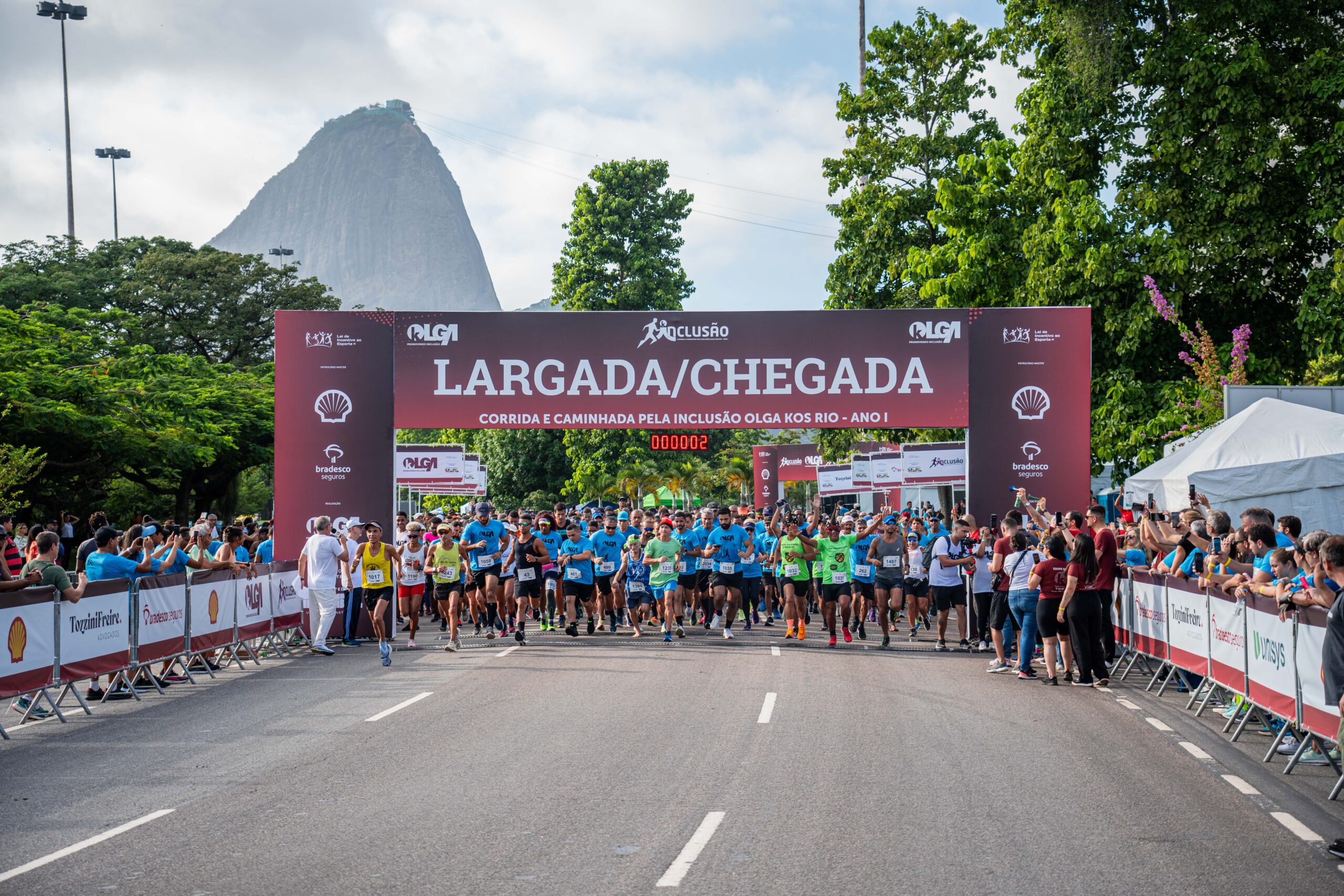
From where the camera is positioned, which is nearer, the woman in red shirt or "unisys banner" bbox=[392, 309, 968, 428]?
the woman in red shirt

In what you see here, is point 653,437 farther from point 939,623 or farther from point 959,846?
point 959,846

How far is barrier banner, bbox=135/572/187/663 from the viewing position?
1319 cm

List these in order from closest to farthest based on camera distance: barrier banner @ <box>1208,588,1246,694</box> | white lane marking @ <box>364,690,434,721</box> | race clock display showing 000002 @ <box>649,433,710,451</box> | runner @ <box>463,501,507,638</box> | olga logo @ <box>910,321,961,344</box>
Result: barrier banner @ <box>1208,588,1246,694</box>, white lane marking @ <box>364,690,434,721</box>, runner @ <box>463,501,507,638</box>, olga logo @ <box>910,321,961,344</box>, race clock display showing 000002 @ <box>649,433,710,451</box>

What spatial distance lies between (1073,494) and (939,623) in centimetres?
390

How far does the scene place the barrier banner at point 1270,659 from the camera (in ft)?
30.1

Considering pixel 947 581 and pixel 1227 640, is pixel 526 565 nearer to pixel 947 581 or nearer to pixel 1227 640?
pixel 947 581

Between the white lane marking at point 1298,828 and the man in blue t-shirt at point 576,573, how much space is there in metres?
12.7

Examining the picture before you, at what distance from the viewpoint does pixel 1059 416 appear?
19.9 meters

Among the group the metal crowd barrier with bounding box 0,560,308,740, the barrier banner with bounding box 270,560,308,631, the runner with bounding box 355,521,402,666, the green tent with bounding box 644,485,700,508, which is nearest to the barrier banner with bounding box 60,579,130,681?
the metal crowd barrier with bounding box 0,560,308,740

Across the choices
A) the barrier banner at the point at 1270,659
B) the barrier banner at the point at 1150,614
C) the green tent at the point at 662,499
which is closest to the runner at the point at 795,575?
the barrier banner at the point at 1150,614

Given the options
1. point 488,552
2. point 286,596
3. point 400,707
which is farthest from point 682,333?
point 400,707

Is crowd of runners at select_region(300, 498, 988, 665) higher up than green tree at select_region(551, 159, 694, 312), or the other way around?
green tree at select_region(551, 159, 694, 312)

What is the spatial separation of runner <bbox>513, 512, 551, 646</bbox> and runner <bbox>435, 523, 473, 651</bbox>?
880 millimetres

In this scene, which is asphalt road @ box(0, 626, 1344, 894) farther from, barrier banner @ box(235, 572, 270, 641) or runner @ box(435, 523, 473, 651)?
runner @ box(435, 523, 473, 651)
